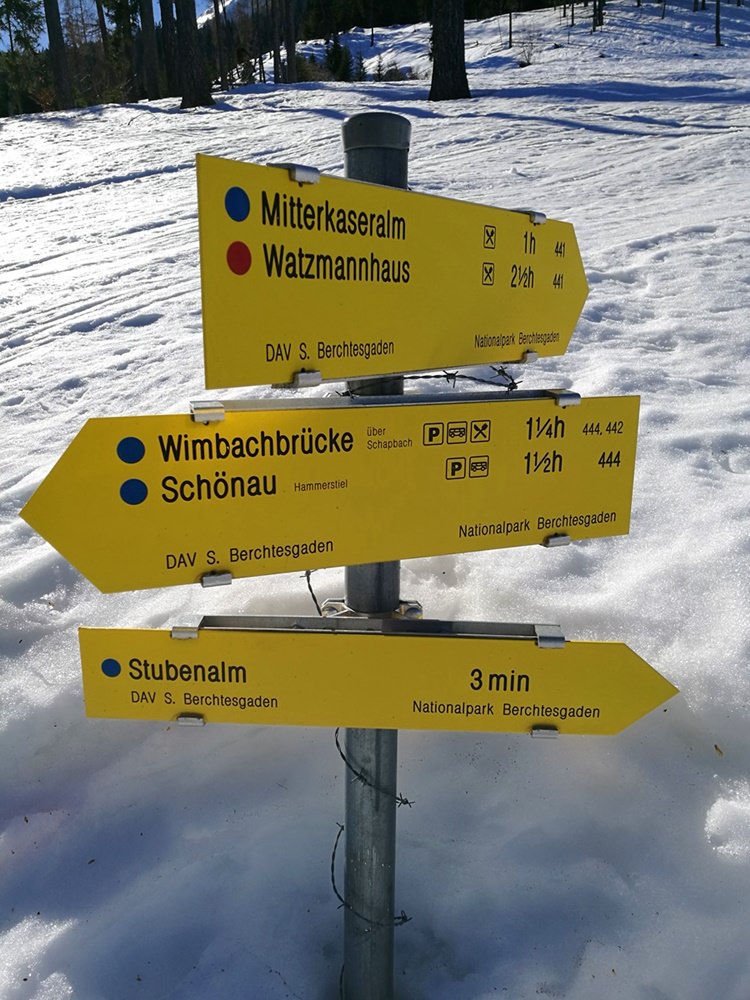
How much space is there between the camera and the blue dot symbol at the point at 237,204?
43.4 inches

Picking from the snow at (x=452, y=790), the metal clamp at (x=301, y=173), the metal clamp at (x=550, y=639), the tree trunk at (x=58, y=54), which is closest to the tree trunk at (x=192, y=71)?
the tree trunk at (x=58, y=54)

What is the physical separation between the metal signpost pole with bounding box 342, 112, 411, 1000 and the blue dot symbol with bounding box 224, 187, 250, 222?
0.29 m

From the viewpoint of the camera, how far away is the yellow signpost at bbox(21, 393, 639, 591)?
120 centimetres

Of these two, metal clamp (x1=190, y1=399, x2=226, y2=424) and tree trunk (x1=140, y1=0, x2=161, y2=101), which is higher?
tree trunk (x1=140, y1=0, x2=161, y2=101)

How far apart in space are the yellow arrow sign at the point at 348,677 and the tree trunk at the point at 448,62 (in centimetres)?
1389

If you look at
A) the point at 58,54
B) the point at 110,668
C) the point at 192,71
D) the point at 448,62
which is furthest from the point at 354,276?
the point at 58,54

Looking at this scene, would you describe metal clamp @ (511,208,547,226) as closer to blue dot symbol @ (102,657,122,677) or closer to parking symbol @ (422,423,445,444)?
parking symbol @ (422,423,445,444)

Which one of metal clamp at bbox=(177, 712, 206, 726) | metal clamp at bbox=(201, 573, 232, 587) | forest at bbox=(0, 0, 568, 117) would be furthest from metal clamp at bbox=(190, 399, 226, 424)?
forest at bbox=(0, 0, 568, 117)

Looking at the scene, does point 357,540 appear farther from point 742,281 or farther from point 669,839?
point 742,281

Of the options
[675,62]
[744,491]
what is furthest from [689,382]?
[675,62]

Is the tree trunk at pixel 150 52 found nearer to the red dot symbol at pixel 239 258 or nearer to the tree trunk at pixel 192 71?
the tree trunk at pixel 192 71

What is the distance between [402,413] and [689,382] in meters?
2.93

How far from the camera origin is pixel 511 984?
5.84 ft

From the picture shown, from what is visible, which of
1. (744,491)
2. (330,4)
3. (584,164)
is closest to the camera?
(744,491)
